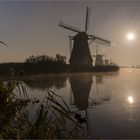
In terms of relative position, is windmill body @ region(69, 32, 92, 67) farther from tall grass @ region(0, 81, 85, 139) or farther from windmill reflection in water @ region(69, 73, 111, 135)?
tall grass @ region(0, 81, 85, 139)

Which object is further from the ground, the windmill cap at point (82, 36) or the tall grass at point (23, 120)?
the windmill cap at point (82, 36)

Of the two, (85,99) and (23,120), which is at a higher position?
(23,120)

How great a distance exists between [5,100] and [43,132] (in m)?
0.63

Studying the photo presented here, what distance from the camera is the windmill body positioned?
124ft

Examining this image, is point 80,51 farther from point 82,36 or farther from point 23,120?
point 23,120

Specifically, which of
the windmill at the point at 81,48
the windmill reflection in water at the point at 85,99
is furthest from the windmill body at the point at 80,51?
the windmill reflection in water at the point at 85,99

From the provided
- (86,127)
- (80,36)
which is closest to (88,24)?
(80,36)

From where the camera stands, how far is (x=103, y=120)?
767cm

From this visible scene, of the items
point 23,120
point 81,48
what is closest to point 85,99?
point 23,120

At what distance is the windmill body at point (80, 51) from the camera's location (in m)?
37.9

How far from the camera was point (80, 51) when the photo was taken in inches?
1502

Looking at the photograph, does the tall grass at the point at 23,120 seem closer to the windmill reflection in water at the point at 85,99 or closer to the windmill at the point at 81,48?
the windmill reflection in water at the point at 85,99

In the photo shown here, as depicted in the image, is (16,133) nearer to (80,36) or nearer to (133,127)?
(133,127)

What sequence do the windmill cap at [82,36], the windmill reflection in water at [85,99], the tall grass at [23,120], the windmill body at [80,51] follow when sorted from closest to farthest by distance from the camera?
the tall grass at [23,120] → the windmill reflection in water at [85,99] → the windmill cap at [82,36] → the windmill body at [80,51]
